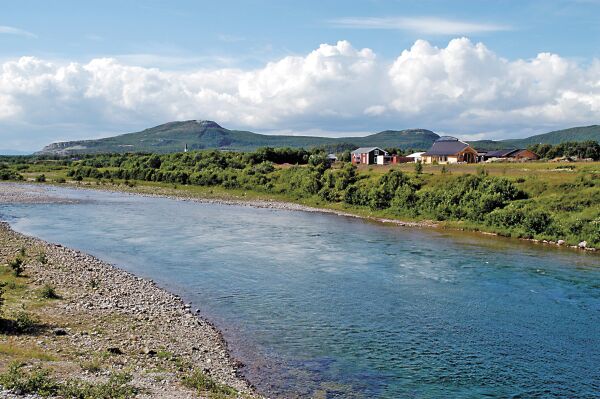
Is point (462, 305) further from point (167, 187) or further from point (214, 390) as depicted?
point (167, 187)

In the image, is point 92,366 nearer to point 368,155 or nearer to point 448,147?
point 448,147

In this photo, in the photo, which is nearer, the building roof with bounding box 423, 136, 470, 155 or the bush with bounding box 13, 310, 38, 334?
the bush with bounding box 13, 310, 38, 334

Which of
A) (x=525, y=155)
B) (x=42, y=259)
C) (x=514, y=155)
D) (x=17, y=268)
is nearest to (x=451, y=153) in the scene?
(x=514, y=155)

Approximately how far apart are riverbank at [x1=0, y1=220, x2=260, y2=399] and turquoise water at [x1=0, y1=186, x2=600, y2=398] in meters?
1.36

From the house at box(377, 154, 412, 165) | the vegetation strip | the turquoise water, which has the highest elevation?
the house at box(377, 154, 412, 165)

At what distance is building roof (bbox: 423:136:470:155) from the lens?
111250 millimetres

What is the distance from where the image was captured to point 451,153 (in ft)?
361

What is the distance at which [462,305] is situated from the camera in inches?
1059

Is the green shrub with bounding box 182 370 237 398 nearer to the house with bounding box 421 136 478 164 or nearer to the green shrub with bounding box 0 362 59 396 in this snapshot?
the green shrub with bounding box 0 362 59 396

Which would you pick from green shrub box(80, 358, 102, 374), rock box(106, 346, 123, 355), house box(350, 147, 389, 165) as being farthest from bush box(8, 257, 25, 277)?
house box(350, 147, 389, 165)

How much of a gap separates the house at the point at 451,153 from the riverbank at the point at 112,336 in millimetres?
89097

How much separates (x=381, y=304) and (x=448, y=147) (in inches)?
3665

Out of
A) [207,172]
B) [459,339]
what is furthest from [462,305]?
[207,172]

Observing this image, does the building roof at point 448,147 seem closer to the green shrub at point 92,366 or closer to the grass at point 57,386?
the green shrub at point 92,366
